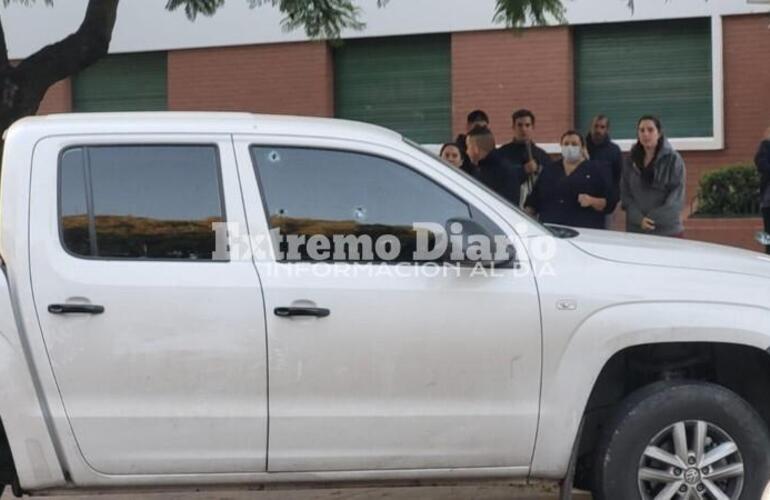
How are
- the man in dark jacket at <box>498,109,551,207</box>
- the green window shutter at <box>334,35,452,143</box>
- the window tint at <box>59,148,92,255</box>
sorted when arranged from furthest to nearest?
the green window shutter at <box>334,35,452,143</box> < the man in dark jacket at <box>498,109,551,207</box> < the window tint at <box>59,148,92,255</box>

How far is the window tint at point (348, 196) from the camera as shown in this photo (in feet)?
15.5

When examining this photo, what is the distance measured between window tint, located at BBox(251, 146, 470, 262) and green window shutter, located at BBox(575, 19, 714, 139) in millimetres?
9961

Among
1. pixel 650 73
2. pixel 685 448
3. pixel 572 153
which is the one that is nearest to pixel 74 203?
pixel 685 448

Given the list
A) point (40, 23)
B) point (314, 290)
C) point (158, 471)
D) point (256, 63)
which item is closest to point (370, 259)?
point (314, 290)

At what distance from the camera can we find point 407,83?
15117 millimetres

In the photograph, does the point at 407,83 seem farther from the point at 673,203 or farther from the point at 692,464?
the point at 692,464

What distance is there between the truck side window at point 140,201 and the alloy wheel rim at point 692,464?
206 cm

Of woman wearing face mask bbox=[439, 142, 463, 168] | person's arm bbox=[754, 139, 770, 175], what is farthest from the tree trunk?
person's arm bbox=[754, 139, 770, 175]

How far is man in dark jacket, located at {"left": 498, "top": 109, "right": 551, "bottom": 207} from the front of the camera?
9336 millimetres

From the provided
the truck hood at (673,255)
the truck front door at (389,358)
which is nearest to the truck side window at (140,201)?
the truck front door at (389,358)

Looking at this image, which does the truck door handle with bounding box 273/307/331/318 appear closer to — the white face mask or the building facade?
the white face mask

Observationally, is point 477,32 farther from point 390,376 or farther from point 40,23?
point 390,376

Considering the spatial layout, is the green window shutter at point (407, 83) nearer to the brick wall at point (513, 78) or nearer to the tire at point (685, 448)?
the brick wall at point (513, 78)

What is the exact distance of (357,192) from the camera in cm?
480
